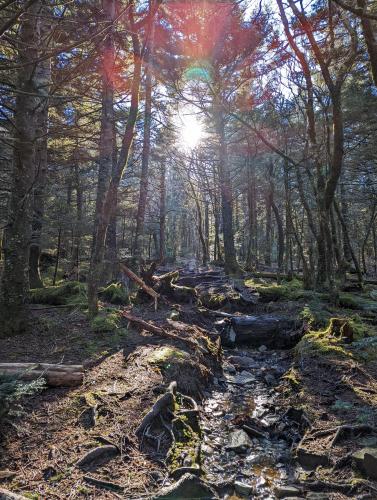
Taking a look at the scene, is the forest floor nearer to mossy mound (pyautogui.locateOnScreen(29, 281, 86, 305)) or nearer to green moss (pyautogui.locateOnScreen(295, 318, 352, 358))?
green moss (pyautogui.locateOnScreen(295, 318, 352, 358))

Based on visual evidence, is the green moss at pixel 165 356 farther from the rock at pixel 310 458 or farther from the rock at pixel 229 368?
the rock at pixel 310 458

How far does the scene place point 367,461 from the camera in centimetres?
366

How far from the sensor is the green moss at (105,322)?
8.12 m

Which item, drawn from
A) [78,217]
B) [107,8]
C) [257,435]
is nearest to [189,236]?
[78,217]

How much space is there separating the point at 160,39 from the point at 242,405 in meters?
12.8

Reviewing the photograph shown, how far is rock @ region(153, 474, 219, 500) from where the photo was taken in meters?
3.27

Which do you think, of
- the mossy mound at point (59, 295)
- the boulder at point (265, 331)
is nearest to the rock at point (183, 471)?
the boulder at point (265, 331)

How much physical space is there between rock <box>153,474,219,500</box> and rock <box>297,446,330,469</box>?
1294 mm

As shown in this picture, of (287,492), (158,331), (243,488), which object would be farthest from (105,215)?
(287,492)

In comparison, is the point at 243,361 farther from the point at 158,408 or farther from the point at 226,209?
the point at 226,209

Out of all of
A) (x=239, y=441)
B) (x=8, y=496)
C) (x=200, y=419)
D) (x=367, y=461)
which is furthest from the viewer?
(x=200, y=419)

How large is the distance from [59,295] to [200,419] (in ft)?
24.4

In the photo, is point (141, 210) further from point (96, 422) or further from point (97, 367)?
point (96, 422)

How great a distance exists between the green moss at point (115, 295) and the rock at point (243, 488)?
7913mm
